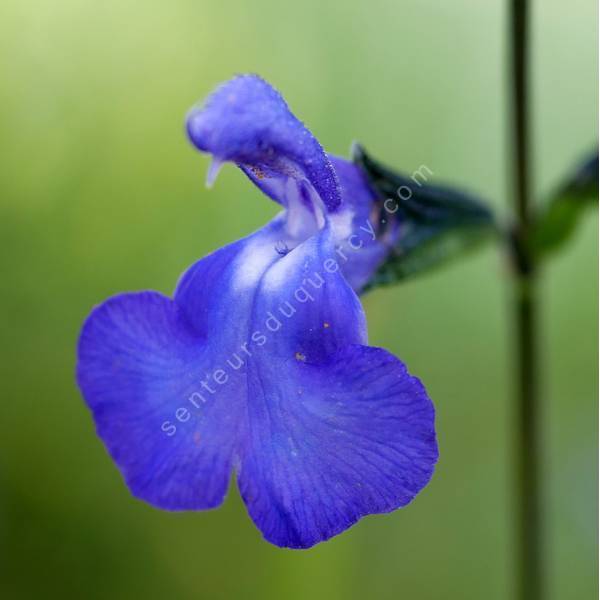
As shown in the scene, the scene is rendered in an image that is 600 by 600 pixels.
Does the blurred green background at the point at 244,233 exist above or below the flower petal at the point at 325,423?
above

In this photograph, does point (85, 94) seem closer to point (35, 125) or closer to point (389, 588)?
point (35, 125)

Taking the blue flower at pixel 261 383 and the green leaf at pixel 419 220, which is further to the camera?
the green leaf at pixel 419 220

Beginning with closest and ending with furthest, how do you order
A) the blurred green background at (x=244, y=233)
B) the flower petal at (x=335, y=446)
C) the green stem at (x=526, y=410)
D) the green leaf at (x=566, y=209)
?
the flower petal at (x=335, y=446)
the green leaf at (x=566, y=209)
the green stem at (x=526, y=410)
the blurred green background at (x=244, y=233)

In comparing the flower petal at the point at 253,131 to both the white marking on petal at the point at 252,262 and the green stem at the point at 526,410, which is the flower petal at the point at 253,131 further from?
the green stem at the point at 526,410

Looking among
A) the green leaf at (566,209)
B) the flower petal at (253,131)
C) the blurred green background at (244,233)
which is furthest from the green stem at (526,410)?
the blurred green background at (244,233)

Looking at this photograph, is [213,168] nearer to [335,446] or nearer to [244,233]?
[335,446]

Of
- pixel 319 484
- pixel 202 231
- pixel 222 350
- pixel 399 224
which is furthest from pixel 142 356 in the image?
pixel 202 231

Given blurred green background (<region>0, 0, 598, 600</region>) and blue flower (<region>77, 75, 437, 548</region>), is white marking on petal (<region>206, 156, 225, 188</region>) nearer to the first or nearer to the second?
blue flower (<region>77, 75, 437, 548</region>)
